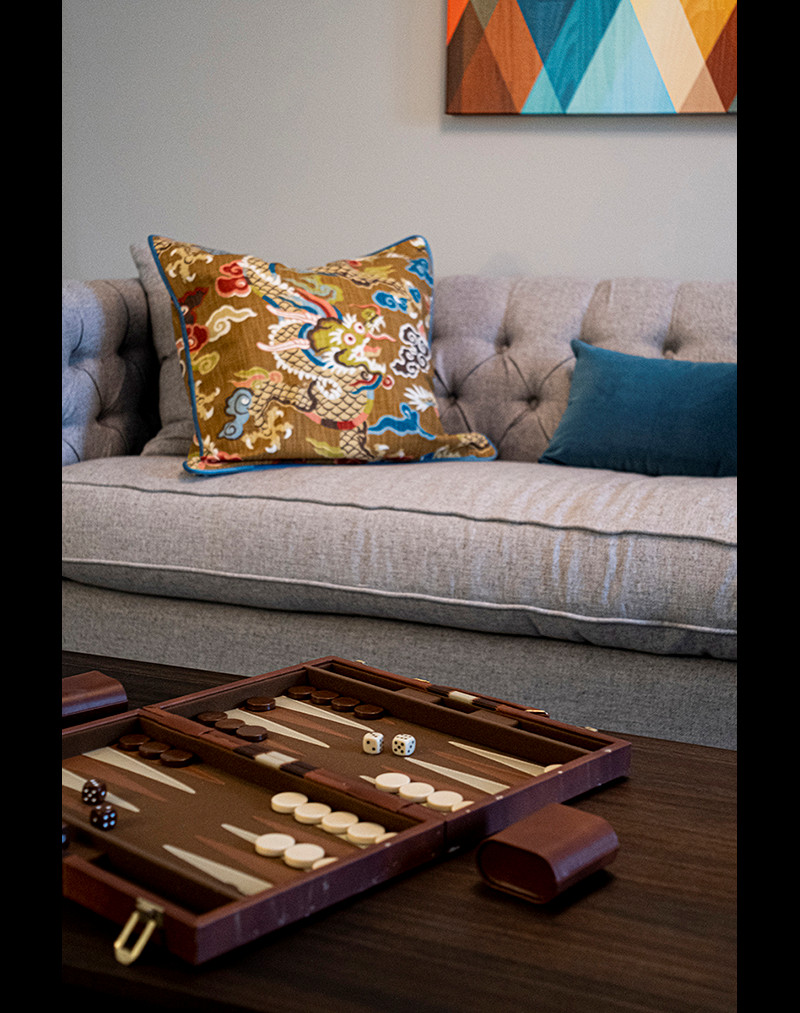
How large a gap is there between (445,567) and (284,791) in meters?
0.87

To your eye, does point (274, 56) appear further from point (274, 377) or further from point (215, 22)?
point (274, 377)

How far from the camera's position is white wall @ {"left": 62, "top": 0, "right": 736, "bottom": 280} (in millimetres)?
2557

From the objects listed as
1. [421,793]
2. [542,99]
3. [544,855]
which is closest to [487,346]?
[542,99]

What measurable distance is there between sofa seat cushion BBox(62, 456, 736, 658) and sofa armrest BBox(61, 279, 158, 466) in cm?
30

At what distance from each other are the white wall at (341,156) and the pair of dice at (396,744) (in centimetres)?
204

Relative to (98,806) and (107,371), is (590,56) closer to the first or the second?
(107,371)

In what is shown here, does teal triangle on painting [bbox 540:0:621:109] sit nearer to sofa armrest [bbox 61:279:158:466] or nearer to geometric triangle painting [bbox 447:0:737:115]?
geometric triangle painting [bbox 447:0:737:115]

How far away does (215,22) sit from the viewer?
2885 millimetres

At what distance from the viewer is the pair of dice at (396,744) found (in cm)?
80

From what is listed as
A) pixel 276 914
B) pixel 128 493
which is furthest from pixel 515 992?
pixel 128 493

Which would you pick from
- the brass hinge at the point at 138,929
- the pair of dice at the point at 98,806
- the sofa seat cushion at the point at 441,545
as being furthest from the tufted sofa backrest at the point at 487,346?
the brass hinge at the point at 138,929

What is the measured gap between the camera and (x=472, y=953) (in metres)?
0.53

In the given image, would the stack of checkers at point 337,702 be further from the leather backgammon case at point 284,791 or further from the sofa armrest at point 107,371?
the sofa armrest at point 107,371

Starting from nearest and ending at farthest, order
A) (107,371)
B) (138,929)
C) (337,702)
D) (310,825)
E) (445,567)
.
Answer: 1. (138,929)
2. (310,825)
3. (337,702)
4. (445,567)
5. (107,371)
